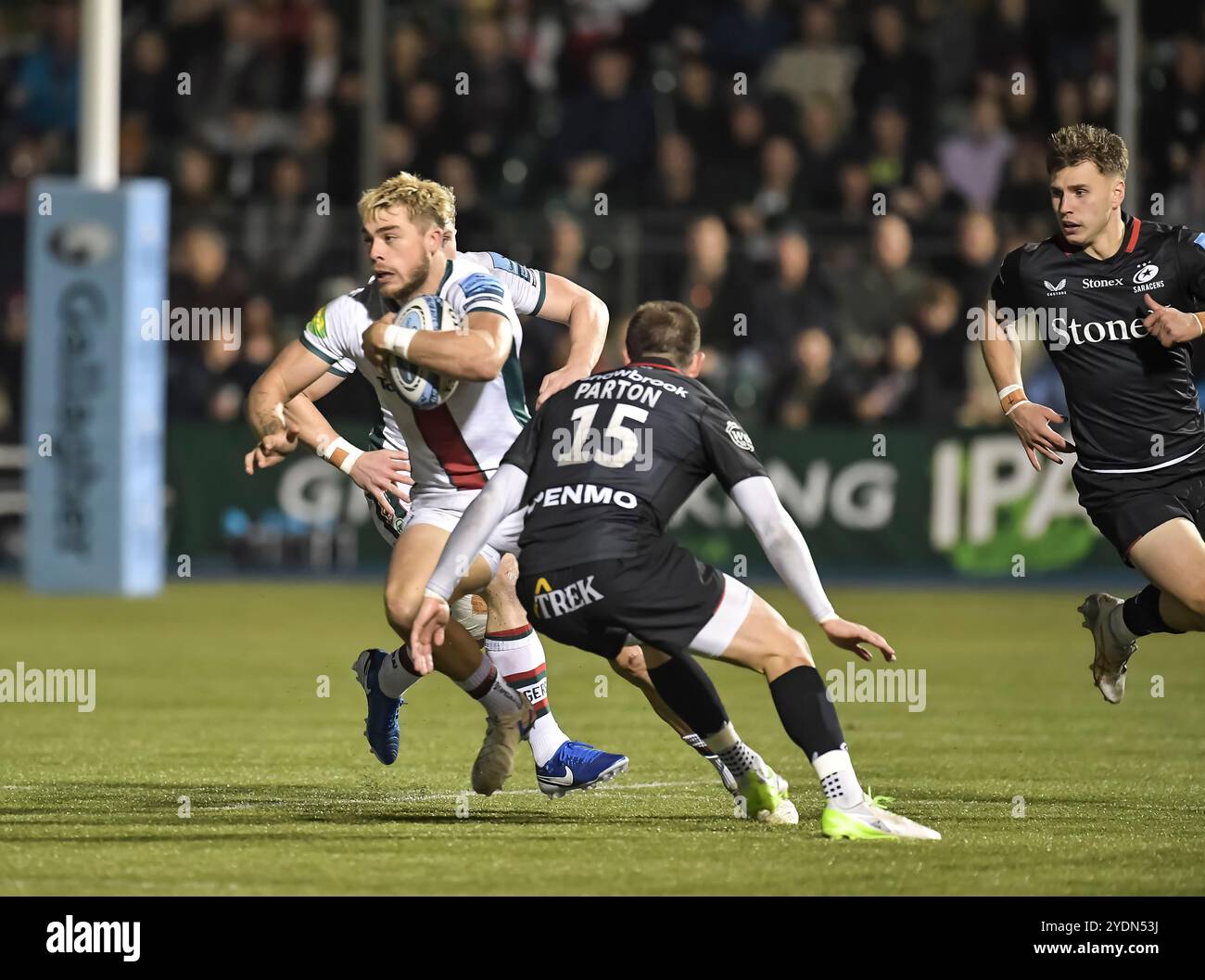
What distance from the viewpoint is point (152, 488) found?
18.8 metres

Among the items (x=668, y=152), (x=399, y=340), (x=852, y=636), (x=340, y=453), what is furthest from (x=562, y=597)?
(x=668, y=152)

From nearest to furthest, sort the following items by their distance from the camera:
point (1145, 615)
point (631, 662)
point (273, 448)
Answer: point (631, 662), point (273, 448), point (1145, 615)

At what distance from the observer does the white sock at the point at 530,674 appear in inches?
334

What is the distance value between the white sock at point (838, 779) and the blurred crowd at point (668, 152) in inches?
450

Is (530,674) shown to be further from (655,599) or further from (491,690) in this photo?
(655,599)

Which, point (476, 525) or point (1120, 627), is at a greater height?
point (476, 525)

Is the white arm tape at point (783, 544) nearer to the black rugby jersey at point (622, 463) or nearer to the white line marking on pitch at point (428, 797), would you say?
the black rugby jersey at point (622, 463)

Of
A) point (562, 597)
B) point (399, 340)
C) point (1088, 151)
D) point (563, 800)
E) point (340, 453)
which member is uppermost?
point (1088, 151)

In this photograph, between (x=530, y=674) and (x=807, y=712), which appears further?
(x=530, y=674)

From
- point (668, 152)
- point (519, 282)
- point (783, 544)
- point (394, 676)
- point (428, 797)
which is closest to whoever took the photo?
point (783, 544)

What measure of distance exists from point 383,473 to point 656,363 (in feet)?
4.65

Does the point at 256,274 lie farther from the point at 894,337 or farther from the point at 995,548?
the point at 995,548

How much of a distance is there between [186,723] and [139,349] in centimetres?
825

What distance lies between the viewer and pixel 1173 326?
8125mm
